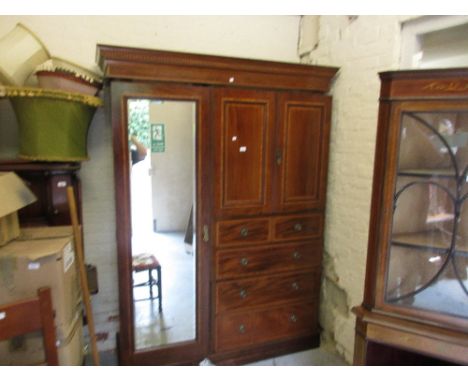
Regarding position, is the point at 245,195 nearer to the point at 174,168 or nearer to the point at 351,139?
the point at 174,168

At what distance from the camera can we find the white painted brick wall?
6.13 ft

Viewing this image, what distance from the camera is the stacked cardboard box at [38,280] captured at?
1.46 m

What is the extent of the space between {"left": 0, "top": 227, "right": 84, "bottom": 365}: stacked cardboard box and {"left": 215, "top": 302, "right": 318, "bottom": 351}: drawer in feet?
2.76

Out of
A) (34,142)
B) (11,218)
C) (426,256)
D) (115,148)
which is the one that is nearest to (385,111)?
(426,256)

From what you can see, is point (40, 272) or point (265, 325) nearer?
point (40, 272)

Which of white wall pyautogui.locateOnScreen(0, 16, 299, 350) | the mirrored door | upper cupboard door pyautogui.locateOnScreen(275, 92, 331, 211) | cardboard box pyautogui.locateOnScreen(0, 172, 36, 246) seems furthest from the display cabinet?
cardboard box pyautogui.locateOnScreen(0, 172, 36, 246)

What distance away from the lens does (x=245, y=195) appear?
1990 millimetres

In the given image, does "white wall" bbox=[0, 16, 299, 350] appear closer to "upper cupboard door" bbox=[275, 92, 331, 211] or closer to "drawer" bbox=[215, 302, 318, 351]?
"upper cupboard door" bbox=[275, 92, 331, 211]

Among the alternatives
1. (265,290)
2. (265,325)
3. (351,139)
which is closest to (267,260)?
(265,290)

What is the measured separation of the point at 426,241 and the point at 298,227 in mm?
808

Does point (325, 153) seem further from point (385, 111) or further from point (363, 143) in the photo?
point (385, 111)

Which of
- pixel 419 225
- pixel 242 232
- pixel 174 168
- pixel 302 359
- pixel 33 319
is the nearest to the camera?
pixel 33 319

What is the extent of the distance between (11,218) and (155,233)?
69cm
